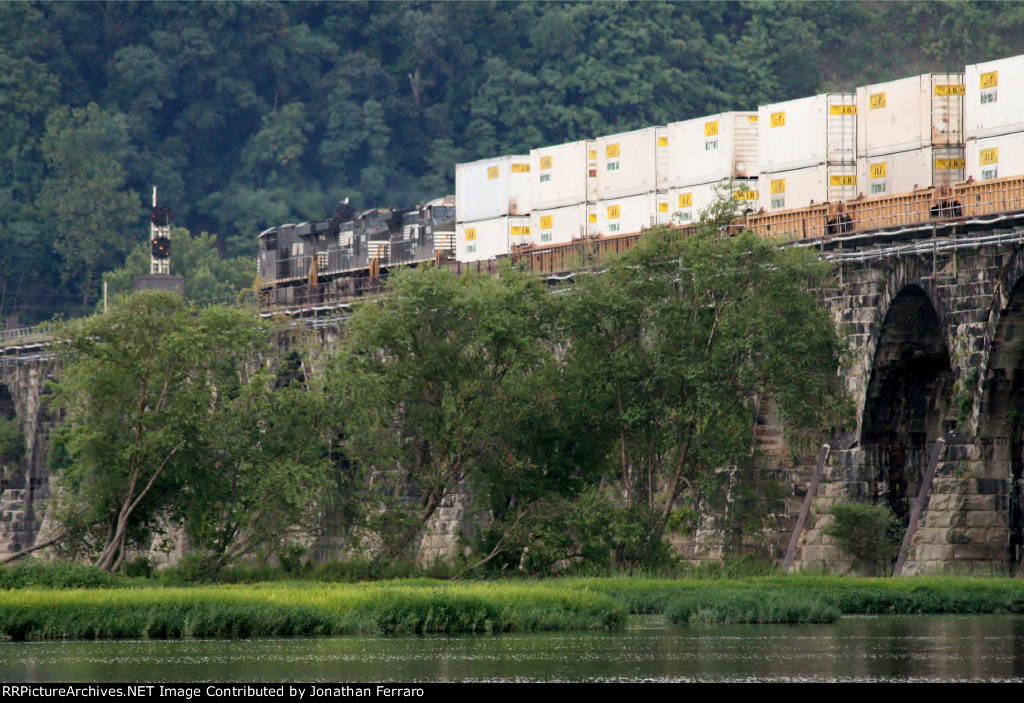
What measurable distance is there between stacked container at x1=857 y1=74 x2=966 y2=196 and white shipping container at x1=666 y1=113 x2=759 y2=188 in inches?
274

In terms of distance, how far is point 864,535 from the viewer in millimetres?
51375

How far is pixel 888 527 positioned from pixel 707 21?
349ft

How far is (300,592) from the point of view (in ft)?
140

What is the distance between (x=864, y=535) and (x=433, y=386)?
12960 mm

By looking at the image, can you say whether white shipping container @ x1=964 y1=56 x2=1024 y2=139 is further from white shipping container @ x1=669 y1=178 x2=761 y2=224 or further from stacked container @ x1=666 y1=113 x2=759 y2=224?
stacked container @ x1=666 y1=113 x2=759 y2=224

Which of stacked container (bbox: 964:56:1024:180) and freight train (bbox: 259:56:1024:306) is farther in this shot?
freight train (bbox: 259:56:1024:306)

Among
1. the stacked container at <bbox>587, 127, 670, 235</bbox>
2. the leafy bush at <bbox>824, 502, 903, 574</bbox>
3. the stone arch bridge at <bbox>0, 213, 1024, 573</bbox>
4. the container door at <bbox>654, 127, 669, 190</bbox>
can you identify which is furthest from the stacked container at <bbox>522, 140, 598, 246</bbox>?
the leafy bush at <bbox>824, 502, 903, 574</bbox>

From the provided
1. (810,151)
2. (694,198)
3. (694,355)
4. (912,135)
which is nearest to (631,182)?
(694,198)

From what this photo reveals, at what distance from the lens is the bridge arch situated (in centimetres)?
5325

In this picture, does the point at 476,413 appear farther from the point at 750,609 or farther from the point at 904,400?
the point at 750,609

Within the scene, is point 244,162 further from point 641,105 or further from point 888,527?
point 888,527

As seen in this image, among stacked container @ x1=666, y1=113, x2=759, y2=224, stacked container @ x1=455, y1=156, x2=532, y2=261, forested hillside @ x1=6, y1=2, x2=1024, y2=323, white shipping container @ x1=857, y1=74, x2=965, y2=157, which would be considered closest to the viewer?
white shipping container @ x1=857, y1=74, x2=965, y2=157

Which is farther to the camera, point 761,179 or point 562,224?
point 562,224
